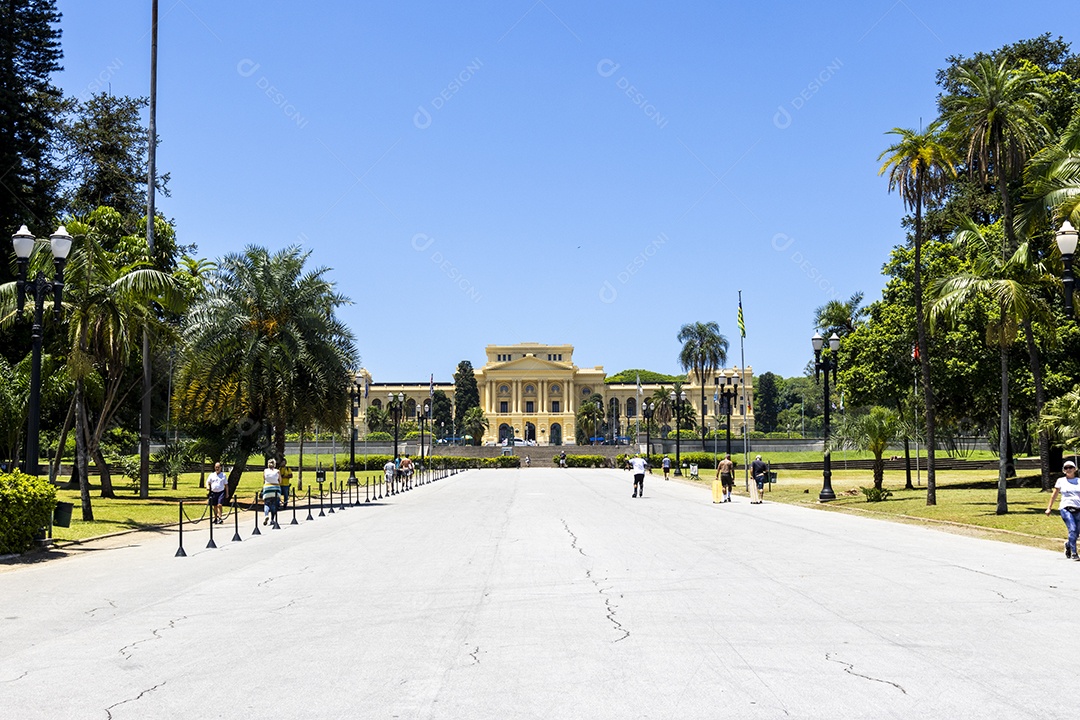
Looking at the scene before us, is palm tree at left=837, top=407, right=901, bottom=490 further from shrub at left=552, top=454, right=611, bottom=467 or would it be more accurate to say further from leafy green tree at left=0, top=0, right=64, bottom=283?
shrub at left=552, top=454, right=611, bottom=467

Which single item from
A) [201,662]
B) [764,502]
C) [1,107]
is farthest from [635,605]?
[1,107]

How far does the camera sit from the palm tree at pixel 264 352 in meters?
31.3

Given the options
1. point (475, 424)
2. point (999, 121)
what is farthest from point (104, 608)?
point (475, 424)

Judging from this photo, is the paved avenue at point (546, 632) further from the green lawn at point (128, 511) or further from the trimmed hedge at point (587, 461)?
the trimmed hedge at point (587, 461)

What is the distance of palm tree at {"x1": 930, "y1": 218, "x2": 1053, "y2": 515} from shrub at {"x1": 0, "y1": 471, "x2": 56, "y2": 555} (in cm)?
1993

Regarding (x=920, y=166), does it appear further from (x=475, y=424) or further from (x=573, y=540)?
(x=475, y=424)

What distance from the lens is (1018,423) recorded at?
41000mm

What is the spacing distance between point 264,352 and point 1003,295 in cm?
2125

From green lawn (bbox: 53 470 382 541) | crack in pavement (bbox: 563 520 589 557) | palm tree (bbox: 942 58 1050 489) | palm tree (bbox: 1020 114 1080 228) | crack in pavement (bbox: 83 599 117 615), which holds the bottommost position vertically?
green lawn (bbox: 53 470 382 541)

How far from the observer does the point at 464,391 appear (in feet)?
534

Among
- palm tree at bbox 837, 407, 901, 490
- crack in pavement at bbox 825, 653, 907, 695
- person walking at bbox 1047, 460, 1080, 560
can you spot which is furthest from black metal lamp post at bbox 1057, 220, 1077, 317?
palm tree at bbox 837, 407, 901, 490

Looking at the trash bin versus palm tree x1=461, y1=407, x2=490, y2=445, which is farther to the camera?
palm tree x1=461, y1=407, x2=490, y2=445

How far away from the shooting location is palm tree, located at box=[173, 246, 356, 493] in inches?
1233

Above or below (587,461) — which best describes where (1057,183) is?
above
